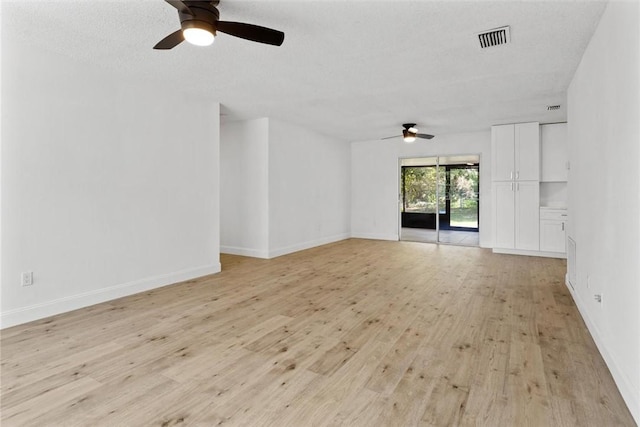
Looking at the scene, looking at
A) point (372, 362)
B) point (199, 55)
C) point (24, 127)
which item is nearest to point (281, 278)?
point (372, 362)

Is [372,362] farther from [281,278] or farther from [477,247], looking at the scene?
[477,247]

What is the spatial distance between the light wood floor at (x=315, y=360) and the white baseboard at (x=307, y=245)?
2.10 metres

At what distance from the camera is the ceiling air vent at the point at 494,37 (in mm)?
2804

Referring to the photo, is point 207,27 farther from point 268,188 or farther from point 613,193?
point 268,188

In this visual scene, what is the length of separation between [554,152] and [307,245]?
5.12 metres

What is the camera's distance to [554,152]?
6.33 m

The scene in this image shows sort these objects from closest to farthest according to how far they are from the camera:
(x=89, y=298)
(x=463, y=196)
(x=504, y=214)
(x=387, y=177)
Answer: (x=89, y=298) < (x=504, y=214) < (x=387, y=177) < (x=463, y=196)

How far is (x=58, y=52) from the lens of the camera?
10.5 feet

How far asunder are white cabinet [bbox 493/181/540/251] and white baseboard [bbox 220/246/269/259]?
14.9ft

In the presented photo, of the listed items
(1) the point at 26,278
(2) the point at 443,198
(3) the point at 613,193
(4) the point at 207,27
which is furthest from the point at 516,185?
(1) the point at 26,278

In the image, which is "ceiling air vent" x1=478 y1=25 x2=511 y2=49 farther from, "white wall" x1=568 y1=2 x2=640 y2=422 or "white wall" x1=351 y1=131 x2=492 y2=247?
"white wall" x1=351 y1=131 x2=492 y2=247

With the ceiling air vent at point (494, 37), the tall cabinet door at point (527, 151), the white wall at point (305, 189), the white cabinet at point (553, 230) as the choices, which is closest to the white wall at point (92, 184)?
the white wall at point (305, 189)

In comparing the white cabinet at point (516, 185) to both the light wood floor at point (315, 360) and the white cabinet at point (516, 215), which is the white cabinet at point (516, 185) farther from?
the light wood floor at point (315, 360)

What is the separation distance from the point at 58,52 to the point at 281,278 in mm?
3452
